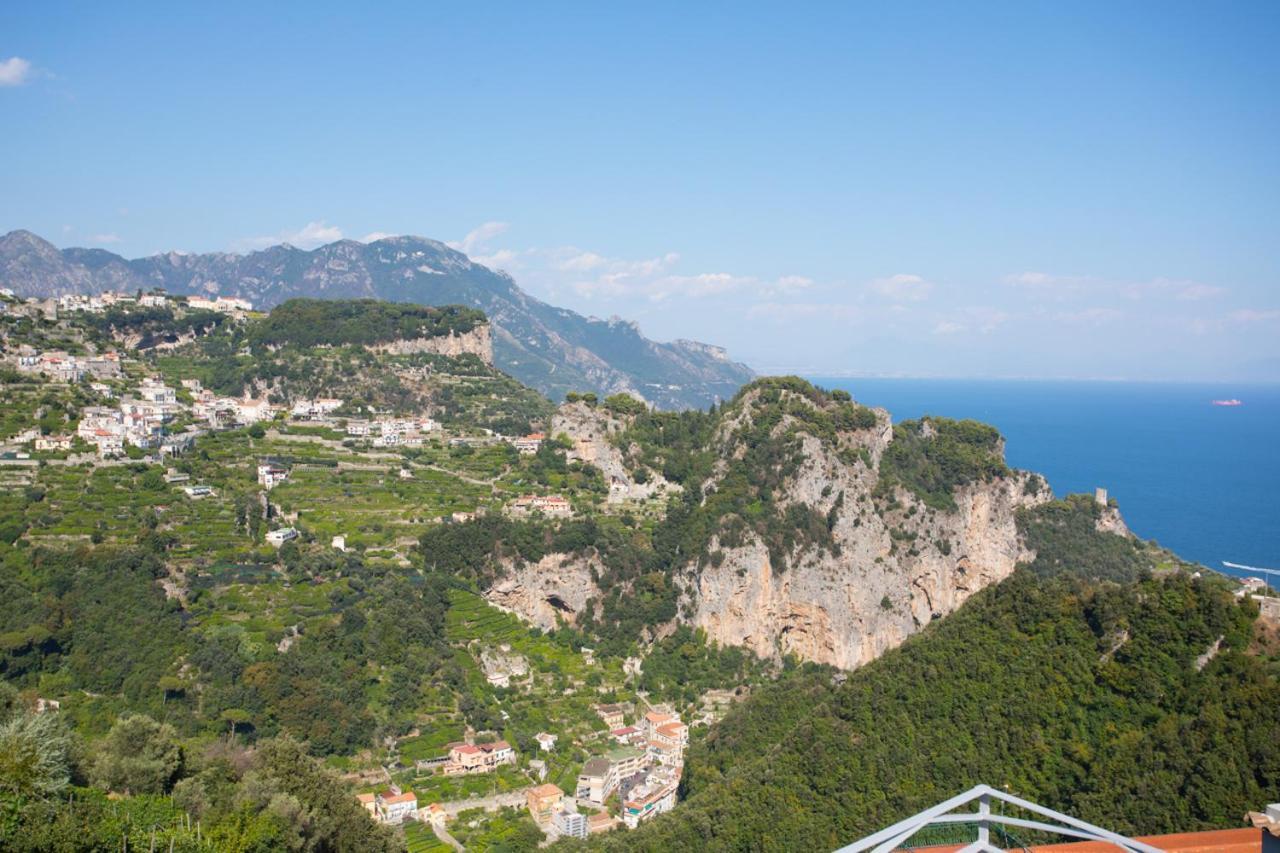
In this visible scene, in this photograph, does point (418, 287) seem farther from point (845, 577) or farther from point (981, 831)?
point (981, 831)

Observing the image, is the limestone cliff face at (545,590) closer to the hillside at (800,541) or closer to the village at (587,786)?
the hillside at (800,541)

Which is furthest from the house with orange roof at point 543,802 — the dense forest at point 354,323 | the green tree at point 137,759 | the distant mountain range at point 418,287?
the distant mountain range at point 418,287

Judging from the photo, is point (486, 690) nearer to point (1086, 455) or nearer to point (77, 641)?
point (77, 641)

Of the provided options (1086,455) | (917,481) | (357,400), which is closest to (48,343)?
(357,400)

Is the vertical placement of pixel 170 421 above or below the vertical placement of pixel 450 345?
below

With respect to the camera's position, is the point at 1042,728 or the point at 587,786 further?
the point at 587,786

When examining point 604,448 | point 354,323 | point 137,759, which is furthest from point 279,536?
point 354,323
